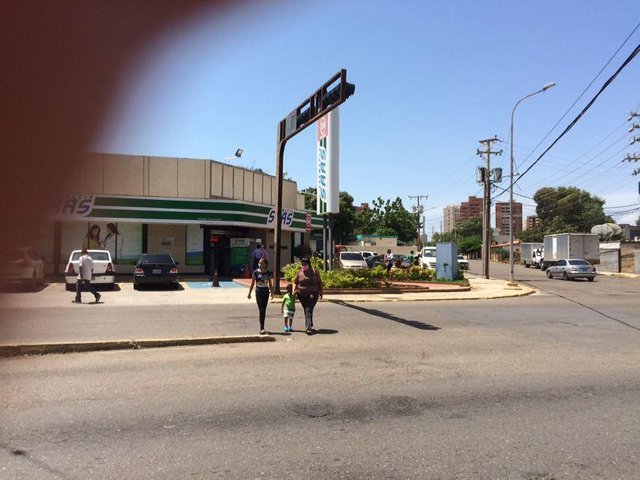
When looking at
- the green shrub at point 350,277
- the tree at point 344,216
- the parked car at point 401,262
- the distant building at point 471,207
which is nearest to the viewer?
the green shrub at point 350,277

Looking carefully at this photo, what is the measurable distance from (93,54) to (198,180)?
24701 mm

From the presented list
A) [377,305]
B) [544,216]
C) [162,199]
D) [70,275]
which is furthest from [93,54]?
[544,216]

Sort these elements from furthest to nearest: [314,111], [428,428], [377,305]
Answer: [377,305] → [314,111] → [428,428]

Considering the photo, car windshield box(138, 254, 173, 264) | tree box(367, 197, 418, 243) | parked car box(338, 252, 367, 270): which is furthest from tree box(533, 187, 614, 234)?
car windshield box(138, 254, 173, 264)

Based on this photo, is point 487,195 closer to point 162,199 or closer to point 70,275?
point 162,199

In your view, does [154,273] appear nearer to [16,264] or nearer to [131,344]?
[131,344]

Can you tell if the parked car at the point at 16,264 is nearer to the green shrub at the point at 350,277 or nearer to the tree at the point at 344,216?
the green shrub at the point at 350,277

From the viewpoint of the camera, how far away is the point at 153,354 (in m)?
8.54

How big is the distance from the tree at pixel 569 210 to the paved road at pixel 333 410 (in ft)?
288

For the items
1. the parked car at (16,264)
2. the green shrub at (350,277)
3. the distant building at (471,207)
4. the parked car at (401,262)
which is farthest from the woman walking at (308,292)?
the distant building at (471,207)

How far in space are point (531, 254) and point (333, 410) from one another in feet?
198

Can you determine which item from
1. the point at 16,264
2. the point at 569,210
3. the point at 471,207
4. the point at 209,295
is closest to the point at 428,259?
the point at 209,295

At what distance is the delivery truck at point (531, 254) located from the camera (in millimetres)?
58219

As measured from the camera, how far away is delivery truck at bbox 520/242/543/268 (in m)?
58.2
